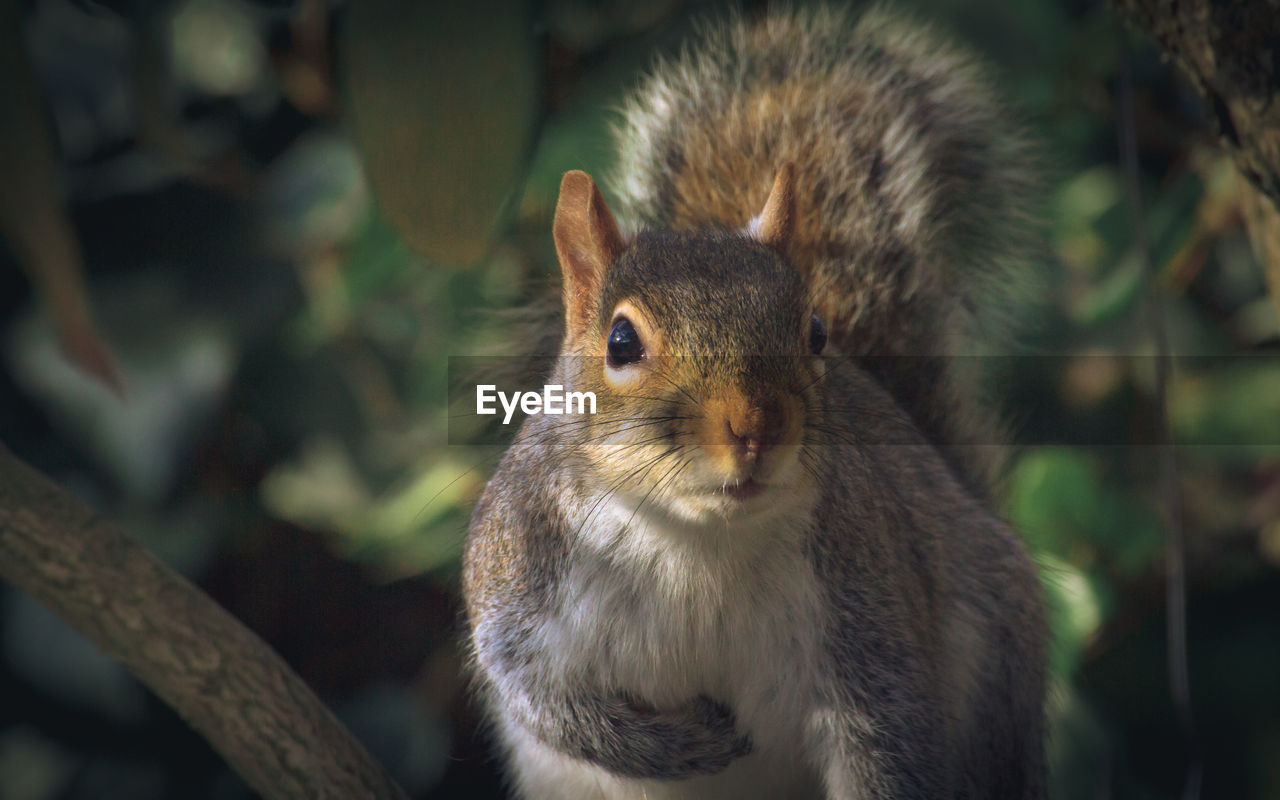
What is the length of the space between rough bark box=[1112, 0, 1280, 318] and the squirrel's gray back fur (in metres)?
0.30

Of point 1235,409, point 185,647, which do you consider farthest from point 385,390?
point 1235,409

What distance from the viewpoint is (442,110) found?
929mm

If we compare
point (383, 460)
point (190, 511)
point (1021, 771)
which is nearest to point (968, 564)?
point (1021, 771)

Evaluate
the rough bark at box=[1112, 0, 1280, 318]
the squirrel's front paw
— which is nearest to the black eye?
the squirrel's front paw

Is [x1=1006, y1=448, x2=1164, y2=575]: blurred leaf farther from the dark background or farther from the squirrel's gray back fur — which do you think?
the squirrel's gray back fur

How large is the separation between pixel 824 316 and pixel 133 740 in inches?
44.8

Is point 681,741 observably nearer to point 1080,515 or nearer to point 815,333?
point 815,333

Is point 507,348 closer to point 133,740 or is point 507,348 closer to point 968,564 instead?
point 968,564

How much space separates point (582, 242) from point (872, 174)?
52 centimetres

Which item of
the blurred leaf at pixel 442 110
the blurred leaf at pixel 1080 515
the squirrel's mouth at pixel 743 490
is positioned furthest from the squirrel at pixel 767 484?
the blurred leaf at pixel 1080 515

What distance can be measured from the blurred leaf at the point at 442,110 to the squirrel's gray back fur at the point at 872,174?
0.88 feet

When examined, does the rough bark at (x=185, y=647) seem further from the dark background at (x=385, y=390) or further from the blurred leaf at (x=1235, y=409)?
the blurred leaf at (x=1235, y=409)

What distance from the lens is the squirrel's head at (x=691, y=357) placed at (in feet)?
2.24

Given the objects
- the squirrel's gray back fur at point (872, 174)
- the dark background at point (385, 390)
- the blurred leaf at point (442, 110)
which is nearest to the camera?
the blurred leaf at point (442, 110)
